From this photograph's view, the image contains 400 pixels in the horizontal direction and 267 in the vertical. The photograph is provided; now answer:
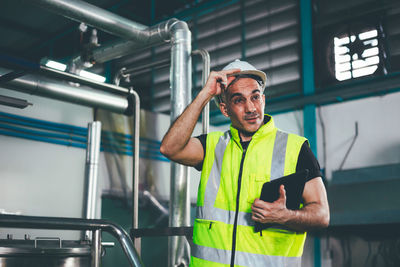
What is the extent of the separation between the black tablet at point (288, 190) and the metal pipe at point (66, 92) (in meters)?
2.67

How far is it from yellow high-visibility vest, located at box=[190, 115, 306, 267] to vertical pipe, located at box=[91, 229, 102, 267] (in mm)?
457

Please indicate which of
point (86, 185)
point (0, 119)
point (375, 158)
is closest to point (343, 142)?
point (375, 158)

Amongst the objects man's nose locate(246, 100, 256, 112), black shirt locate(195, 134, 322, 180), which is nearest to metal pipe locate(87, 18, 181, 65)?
man's nose locate(246, 100, 256, 112)

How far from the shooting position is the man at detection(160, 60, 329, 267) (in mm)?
1839

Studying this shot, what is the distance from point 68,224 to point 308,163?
100 centimetres

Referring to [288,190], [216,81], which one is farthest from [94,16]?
Answer: [288,190]

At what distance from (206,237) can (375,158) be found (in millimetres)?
3625

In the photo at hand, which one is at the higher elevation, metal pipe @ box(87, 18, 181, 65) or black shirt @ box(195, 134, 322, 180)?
metal pipe @ box(87, 18, 181, 65)

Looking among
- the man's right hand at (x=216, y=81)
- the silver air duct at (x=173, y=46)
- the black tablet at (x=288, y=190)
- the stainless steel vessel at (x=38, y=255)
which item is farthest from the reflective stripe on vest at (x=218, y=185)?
the silver air duct at (x=173, y=46)

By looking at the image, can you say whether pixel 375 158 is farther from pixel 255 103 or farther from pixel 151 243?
pixel 255 103

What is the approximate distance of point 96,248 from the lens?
5.55ft

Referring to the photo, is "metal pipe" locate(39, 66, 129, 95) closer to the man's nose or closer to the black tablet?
the man's nose

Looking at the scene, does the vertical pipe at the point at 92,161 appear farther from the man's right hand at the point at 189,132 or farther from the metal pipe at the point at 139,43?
the man's right hand at the point at 189,132

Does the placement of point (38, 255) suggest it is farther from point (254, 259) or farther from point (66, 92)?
point (66, 92)
